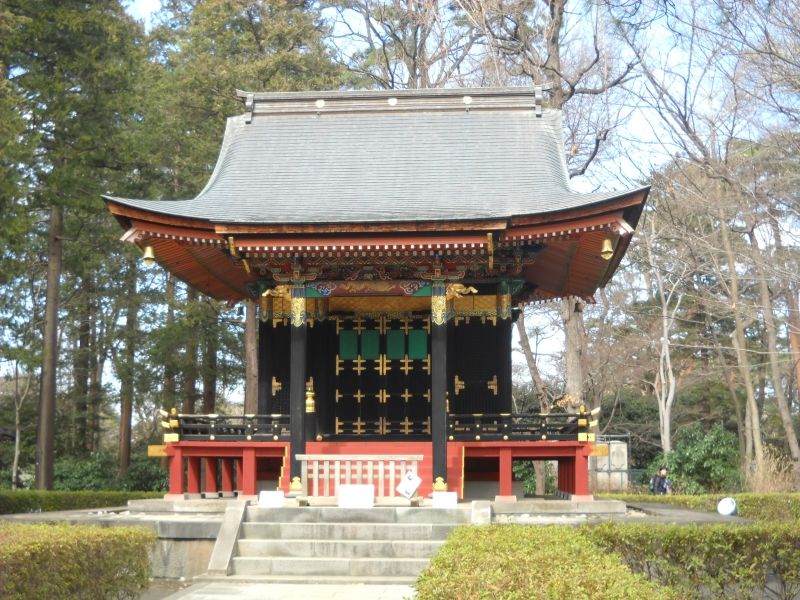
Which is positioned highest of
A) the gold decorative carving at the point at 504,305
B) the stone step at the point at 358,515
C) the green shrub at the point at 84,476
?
the gold decorative carving at the point at 504,305

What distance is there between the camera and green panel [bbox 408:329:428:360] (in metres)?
19.1

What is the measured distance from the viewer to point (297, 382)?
1642 cm

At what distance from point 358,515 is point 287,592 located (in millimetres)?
2663

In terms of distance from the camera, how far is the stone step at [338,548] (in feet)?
43.3

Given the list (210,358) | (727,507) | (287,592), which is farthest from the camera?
(210,358)

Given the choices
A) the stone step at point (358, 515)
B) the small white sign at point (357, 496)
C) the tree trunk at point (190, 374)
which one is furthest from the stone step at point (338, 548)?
the tree trunk at point (190, 374)

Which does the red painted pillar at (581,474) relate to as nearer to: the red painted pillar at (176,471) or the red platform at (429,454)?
the red platform at (429,454)

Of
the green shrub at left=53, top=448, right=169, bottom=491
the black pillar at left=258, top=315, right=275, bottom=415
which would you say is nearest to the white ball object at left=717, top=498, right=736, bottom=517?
the black pillar at left=258, top=315, right=275, bottom=415

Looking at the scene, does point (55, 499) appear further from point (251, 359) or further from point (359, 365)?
point (359, 365)

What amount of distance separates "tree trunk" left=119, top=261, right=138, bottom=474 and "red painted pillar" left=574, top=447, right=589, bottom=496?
2155cm

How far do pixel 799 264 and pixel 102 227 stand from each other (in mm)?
22845

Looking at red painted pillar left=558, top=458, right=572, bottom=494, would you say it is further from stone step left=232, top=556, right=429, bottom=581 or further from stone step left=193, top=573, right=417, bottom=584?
stone step left=193, top=573, right=417, bottom=584

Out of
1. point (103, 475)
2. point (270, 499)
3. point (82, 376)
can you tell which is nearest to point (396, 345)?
point (270, 499)

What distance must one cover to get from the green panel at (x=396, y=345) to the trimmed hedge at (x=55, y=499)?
28.2 ft
